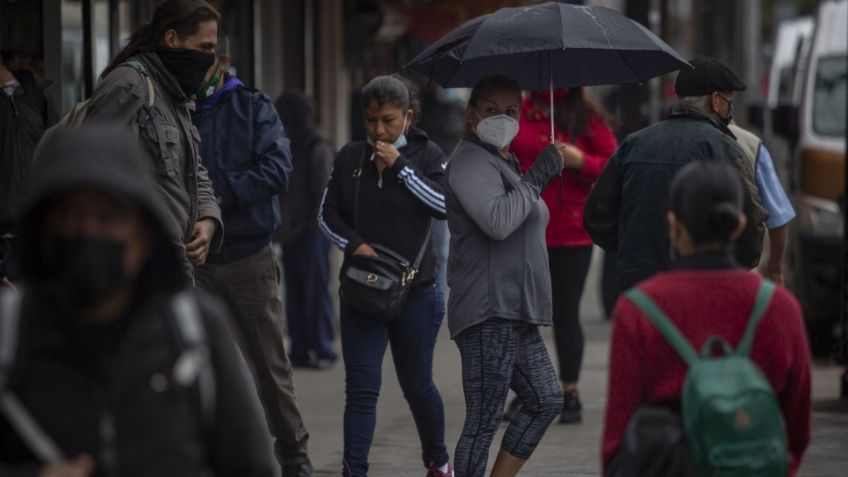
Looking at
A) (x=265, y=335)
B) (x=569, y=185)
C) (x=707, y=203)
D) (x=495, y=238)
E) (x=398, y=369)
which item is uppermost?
(x=707, y=203)

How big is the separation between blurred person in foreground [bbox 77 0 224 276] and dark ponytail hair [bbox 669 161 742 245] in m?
2.25

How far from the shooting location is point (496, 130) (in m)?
6.55

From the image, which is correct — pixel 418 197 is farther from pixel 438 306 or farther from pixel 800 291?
pixel 800 291

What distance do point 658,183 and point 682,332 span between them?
223 cm

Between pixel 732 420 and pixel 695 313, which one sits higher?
pixel 695 313

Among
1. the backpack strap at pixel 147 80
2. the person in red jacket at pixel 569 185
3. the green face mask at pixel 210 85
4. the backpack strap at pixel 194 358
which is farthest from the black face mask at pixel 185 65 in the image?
the backpack strap at pixel 194 358

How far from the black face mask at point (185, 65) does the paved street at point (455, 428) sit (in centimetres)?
224

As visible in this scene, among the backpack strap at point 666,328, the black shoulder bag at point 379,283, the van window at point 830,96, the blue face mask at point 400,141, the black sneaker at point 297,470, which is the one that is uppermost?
the blue face mask at point 400,141

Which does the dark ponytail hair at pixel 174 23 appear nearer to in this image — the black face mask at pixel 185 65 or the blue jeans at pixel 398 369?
the black face mask at pixel 185 65

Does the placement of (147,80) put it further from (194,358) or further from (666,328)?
(194,358)

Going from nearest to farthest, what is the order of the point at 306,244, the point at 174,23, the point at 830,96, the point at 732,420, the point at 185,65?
1. the point at 732,420
2. the point at 185,65
3. the point at 174,23
4. the point at 306,244
5. the point at 830,96

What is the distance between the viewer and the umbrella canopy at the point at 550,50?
6.86m

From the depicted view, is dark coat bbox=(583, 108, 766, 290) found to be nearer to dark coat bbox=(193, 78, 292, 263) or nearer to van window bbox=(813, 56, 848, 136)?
dark coat bbox=(193, 78, 292, 263)

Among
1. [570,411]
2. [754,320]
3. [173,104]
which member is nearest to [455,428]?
[570,411]
